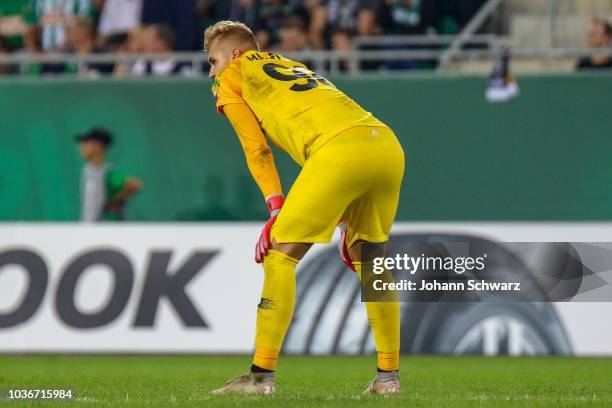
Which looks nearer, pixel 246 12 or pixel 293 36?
pixel 293 36

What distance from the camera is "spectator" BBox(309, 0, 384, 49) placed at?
14523mm

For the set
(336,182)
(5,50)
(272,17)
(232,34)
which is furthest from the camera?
(5,50)

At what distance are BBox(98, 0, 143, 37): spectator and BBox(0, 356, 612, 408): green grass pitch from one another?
16.4 feet

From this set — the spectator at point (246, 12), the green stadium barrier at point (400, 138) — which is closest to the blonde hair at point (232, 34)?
the green stadium barrier at point (400, 138)

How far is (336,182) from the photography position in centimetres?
650

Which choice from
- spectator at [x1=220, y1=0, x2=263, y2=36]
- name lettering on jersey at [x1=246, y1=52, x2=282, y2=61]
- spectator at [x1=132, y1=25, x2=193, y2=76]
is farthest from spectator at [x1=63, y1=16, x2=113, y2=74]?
name lettering on jersey at [x1=246, y1=52, x2=282, y2=61]

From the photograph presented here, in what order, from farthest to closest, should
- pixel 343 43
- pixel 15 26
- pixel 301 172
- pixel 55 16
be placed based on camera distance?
pixel 15 26
pixel 55 16
pixel 343 43
pixel 301 172

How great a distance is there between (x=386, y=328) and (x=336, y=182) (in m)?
0.93

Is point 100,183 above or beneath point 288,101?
beneath

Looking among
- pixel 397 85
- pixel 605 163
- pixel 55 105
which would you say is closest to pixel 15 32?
pixel 55 105

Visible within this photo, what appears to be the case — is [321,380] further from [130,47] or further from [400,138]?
[130,47]

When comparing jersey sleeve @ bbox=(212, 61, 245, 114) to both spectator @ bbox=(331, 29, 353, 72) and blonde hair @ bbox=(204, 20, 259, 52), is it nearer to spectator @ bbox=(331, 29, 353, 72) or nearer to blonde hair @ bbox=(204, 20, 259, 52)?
blonde hair @ bbox=(204, 20, 259, 52)

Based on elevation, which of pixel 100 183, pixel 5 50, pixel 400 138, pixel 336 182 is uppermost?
pixel 336 182

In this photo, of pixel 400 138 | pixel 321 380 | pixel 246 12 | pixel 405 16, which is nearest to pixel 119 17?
pixel 246 12
